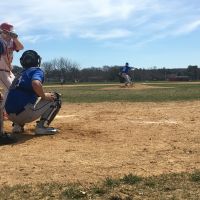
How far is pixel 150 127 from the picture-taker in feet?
30.1

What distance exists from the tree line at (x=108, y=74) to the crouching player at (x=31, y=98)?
250 feet

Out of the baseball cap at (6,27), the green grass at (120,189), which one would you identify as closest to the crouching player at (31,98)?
the baseball cap at (6,27)

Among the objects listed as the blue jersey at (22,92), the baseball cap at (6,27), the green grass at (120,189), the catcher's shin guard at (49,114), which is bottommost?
the green grass at (120,189)

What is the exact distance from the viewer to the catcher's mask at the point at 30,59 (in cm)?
834

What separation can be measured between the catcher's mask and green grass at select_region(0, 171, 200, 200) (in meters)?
3.58

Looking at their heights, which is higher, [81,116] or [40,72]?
[40,72]

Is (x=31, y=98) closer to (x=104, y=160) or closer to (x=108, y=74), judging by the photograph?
(x=104, y=160)

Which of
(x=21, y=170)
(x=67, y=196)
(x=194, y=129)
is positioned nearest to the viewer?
(x=67, y=196)

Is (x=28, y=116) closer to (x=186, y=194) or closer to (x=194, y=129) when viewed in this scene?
(x=194, y=129)

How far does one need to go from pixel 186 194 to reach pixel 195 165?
129 centimetres

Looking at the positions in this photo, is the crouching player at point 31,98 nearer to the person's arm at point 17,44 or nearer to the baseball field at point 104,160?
the baseball field at point 104,160

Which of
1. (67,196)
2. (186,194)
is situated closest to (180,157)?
(186,194)

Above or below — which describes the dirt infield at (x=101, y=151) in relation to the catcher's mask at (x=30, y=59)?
below

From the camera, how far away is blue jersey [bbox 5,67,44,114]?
806cm
